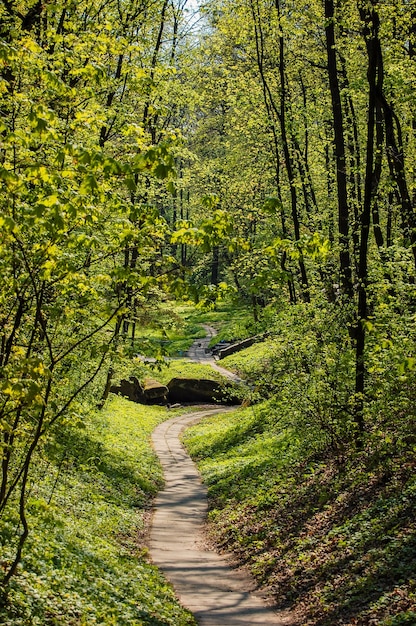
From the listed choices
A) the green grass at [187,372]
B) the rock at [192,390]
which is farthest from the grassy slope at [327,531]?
the green grass at [187,372]

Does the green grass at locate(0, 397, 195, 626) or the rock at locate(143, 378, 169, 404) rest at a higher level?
the green grass at locate(0, 397, 195, 626)

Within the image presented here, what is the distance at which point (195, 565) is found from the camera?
11.6m

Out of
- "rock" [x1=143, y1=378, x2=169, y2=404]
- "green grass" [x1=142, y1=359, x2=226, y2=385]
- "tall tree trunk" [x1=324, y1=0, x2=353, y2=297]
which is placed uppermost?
"tall tree trunk" [x1=324, y1=0, x2=353, y2=297]

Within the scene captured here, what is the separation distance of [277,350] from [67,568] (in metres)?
8.50

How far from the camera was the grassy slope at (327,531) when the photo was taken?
8156 mm

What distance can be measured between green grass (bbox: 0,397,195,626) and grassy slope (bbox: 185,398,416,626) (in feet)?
6.22

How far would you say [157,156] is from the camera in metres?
5.25

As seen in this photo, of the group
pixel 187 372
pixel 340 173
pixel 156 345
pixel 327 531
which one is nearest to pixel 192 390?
pixel 187 372

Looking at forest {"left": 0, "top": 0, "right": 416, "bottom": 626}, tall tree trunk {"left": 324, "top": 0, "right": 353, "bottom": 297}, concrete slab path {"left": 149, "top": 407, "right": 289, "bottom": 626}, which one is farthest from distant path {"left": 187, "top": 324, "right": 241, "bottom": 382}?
tall tree trunk {"left": 324, "top": 0, "right": 353, "bottom": 297}

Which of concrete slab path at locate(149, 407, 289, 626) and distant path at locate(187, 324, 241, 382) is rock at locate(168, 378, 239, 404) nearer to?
distant path at locate(187, 324, 241, 382)

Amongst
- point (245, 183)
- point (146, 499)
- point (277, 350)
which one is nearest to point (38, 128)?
point (277, 350)

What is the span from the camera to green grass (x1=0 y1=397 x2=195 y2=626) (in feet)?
22.9

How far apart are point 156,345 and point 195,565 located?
6.63 m

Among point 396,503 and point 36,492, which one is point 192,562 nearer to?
point 36,492
